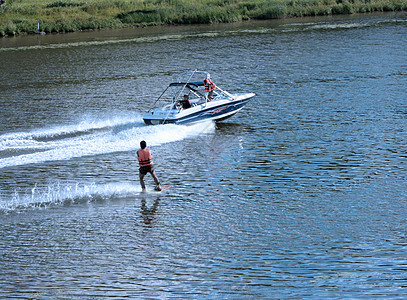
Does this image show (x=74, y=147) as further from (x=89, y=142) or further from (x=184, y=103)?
(x=184, y=103)

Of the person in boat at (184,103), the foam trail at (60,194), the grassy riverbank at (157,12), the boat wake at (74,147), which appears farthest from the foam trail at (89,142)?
the grassy riverbank at (157,12)

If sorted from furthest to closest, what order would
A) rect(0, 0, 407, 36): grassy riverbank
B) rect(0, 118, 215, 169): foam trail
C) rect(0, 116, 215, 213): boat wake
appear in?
rect(0, 0, 407, 36): grassy riverbank < rect(0, 118, 215, 169): foam trail < rect(0, 116, 215, 213): boat wake

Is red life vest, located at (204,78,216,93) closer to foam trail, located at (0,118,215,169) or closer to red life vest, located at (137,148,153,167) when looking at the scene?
foam trail, located at (0,118,215,169)

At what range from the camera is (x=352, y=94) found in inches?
1265

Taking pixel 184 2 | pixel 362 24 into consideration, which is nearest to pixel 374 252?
pixel 362 24

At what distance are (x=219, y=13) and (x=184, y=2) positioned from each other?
1066 centimetres

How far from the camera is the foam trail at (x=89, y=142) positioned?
906 inches

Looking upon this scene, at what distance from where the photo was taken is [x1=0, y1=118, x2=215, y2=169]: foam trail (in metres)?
23.0

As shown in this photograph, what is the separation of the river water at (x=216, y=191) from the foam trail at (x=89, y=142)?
83 mm

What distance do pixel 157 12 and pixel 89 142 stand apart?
57.0m

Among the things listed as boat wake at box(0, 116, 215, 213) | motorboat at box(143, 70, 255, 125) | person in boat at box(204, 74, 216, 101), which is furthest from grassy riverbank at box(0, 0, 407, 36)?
person in boat at box(204, 74, 216, 101)

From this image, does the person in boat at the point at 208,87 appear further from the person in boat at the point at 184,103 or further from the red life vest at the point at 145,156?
the red life vest at the point at 145,156

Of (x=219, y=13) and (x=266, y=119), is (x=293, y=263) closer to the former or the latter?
(x=266, y=119)

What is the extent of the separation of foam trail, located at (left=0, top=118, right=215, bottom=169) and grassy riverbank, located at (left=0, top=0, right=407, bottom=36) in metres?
50.9
